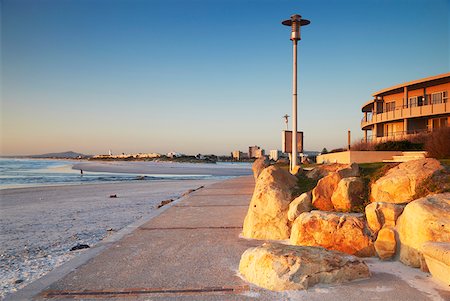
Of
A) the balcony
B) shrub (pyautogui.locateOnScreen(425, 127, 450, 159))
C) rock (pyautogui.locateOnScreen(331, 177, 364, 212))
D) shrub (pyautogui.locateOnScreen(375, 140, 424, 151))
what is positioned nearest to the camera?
rock (pyautogui.locateOnScreen(331, 177, 364, 212))

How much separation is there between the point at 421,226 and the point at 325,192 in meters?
2.88

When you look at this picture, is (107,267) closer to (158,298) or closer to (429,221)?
(158,298)

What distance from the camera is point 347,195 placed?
306 inches

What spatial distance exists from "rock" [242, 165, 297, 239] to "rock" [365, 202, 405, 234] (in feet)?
5.84

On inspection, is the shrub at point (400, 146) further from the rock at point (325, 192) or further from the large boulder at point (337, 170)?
the rock at point (325, 192)

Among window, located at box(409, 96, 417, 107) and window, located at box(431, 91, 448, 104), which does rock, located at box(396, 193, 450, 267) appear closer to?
window, located at box(431, 91, 448, 104)

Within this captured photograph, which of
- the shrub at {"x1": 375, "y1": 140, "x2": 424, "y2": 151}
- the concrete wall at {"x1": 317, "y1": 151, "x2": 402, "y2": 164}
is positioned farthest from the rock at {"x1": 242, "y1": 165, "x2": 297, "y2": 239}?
the shrub at {"x1": 375, "y1": 140, "x2": 424, "y2": 151}

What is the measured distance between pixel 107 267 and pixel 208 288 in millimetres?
A: 1894

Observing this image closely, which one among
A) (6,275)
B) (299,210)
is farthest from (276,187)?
(6,275)

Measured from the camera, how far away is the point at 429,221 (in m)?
5.33

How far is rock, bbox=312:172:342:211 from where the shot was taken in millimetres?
Result: 7953

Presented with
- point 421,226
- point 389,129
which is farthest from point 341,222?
point 389,129

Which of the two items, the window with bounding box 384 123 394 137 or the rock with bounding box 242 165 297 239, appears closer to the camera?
the rock with bounding box 242 165 297 239

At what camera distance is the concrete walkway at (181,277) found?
4.51m
